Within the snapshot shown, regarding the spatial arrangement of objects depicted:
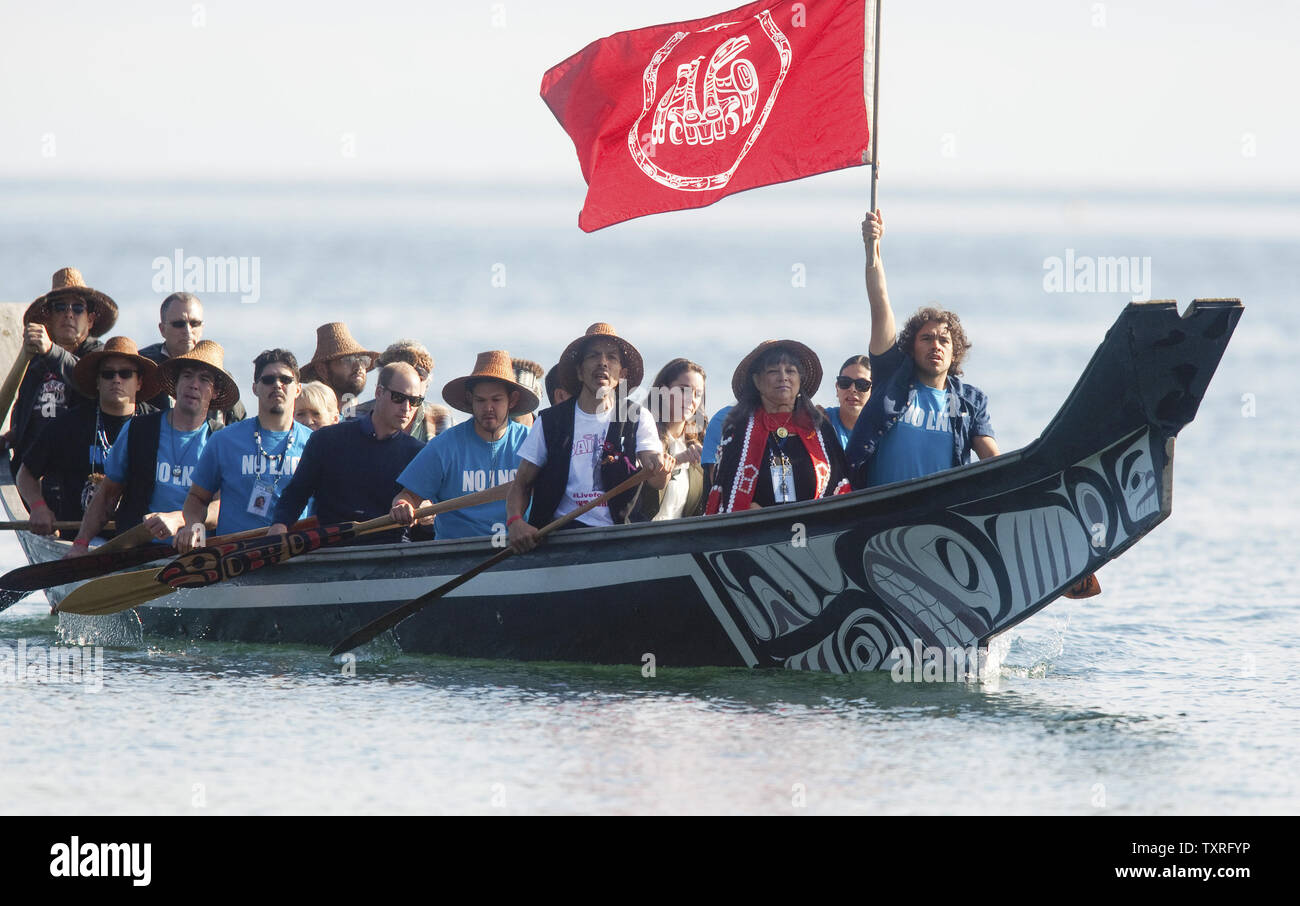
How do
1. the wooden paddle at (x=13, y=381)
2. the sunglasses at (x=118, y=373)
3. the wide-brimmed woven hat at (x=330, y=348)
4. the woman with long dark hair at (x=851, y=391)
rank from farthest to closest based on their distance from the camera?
the wide-brimmed woven hat at (x=330, y=348)
the wooden paddle at (x=13, y=381)
the sunglasses at (x=118, y=373)
the woman with long dark hair at (x=851, y=391)

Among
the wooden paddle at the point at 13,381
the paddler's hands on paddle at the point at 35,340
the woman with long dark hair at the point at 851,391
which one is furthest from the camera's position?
the wooden paddle at the point at 13,381

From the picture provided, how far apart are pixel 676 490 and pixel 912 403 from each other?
67.7 inches

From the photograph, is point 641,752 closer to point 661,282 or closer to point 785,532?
point 785,532

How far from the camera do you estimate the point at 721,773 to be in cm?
746

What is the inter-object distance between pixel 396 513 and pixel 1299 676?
5387 millimetres

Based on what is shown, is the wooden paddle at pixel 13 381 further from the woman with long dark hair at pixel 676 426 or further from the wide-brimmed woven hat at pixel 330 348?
the woman with long dark hair at pixel 676 426

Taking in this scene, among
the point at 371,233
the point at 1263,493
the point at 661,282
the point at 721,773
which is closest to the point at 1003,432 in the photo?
the point at 1263,493

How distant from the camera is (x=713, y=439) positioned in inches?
365

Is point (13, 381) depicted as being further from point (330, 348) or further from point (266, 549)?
point (266, 549)

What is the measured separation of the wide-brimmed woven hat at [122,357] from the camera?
10.7m

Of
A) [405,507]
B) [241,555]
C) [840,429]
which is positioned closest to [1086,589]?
[840,429]

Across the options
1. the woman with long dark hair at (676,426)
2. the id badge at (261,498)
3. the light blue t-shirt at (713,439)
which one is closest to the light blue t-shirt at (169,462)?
the id badge at (261,498)

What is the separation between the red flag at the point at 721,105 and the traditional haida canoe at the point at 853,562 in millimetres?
1961
